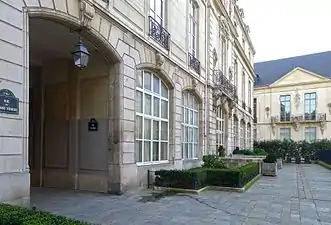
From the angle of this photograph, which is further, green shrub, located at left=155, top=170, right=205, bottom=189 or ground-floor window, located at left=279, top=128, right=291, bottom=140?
ground-floor window, located at left=279, top=128, right=291, bottom=140

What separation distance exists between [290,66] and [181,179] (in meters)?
42.1

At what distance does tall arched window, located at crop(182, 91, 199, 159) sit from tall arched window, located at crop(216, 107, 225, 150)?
444cm

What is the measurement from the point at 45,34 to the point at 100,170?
13.3 ft

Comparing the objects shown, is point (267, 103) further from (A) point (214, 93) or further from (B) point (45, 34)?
(B) point (45, 34)

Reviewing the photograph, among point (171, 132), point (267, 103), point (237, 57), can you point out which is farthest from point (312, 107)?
point (171, 132)

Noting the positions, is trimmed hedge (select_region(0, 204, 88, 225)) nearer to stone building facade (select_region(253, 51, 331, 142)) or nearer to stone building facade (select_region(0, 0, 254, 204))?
stone building facade (select_region(0, 0, 254, 204))

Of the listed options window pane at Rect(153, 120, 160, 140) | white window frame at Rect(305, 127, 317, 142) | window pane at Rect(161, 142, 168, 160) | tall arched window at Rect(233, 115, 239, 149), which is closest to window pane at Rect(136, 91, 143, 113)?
window pane at Rect(153, 120, 160, 140)

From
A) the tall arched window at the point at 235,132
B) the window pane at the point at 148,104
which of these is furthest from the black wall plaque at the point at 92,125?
the tall arched window at the point at 235,132

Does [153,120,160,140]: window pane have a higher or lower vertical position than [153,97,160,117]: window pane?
lower

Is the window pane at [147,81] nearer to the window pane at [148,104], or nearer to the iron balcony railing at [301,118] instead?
the window pane at [148,104]

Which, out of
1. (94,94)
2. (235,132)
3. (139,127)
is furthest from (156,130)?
(235,132)

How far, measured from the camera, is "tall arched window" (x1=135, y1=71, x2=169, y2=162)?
1096 centimetres

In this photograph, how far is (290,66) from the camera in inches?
1870

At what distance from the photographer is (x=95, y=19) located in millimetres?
8344
